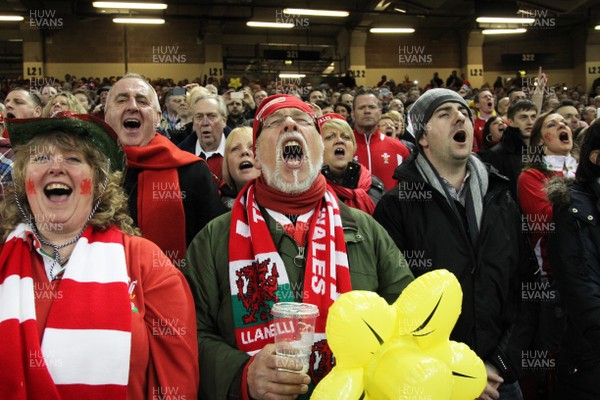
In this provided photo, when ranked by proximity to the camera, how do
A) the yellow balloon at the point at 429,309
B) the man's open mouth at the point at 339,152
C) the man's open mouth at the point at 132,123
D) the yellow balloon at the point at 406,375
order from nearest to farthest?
the yellow balloon at the point at 406,375, the yellow balloon at the point at 429,309, the man's open mouth at the point at 132,123, the man's open mouth at the point at 339,152

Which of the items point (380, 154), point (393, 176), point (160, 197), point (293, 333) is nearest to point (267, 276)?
point (293, 333)

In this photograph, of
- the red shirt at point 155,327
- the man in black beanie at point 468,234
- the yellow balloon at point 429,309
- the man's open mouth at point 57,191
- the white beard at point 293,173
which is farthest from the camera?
the man in black beanie at point 468,234

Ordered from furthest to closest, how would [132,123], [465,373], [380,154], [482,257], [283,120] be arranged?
[380,154], [132,123], [482,257], [283,120], [465,373]

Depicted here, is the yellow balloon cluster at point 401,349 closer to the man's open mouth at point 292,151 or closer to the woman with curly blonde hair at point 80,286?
the woman with curly blonde hair at point 80,286

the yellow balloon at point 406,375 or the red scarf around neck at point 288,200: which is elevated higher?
the red scarf around neck at point 288,200

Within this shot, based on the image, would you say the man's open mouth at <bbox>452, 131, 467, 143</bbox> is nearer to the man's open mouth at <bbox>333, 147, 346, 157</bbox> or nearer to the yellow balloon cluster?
the man's open mouth at <bbox>333, 147, 346, 157</bbox>

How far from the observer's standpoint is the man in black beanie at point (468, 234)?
2336 mm

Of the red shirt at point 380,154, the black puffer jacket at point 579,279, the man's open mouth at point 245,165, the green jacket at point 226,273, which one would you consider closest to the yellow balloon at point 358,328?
the green jacket at point 226,273

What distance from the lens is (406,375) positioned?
4.56 feet

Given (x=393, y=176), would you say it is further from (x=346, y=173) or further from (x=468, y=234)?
(x=346, y=173)

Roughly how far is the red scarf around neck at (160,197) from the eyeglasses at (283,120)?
822mm

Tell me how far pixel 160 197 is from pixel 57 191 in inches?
36.6

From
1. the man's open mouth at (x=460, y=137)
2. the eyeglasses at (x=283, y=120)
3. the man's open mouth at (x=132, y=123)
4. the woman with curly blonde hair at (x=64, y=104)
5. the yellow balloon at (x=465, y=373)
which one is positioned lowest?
the yellow balloon at (x=465, y=373)

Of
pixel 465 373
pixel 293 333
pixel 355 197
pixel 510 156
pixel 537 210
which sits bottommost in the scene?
pixel 465 373
